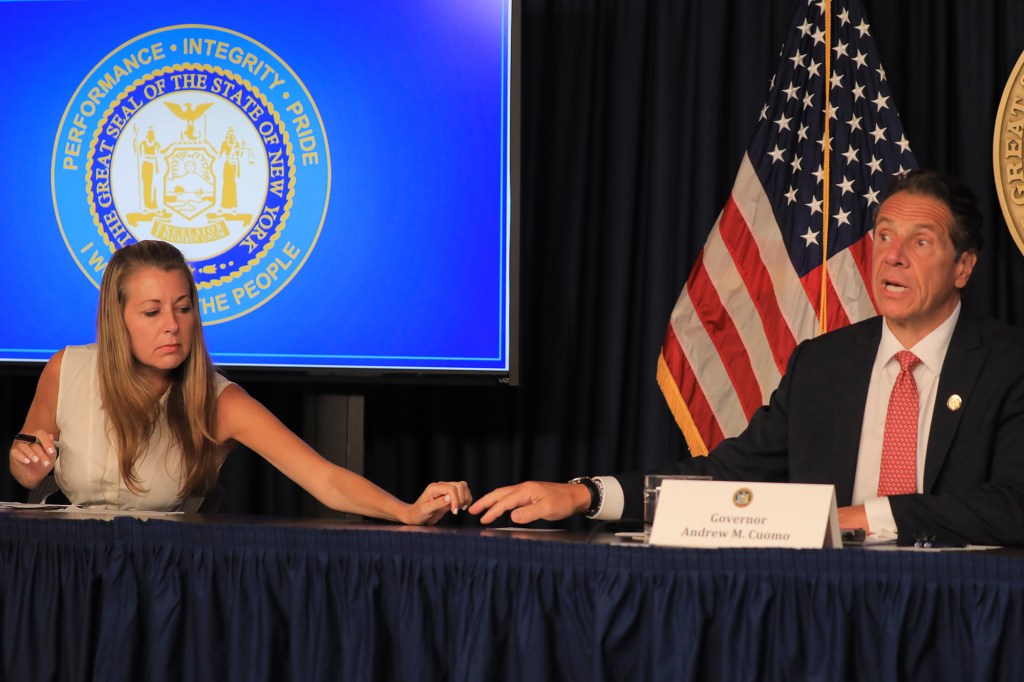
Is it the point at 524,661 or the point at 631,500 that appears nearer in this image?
the point at 524,661

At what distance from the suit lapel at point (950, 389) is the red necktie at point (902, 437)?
0.04 metres

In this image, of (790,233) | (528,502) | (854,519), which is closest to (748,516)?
(854,519)

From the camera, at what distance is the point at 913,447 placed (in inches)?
103

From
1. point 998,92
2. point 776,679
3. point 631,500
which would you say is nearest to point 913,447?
point 631,500

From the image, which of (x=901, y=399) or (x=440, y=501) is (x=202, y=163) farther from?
(x=901, y=399)

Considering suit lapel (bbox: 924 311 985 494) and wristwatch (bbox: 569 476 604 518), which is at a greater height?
suit lapel (bbox: 924 311 985 494)

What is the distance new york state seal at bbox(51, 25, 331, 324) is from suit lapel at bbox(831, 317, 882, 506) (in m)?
1.87

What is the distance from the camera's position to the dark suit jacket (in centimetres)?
228

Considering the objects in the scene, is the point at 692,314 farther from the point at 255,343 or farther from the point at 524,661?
the point at 524,661

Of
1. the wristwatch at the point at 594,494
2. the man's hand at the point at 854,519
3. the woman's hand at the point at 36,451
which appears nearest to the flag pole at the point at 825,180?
the wristwatch at the point at 594,494

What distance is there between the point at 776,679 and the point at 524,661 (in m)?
0.40

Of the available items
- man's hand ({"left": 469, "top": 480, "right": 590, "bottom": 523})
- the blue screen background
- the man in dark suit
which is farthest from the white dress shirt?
the blue screen background

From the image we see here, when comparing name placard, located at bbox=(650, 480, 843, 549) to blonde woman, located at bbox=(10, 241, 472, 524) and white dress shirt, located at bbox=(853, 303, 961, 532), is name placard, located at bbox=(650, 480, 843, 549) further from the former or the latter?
blonde woman, located at bbox=(10, 241, 472, 524)

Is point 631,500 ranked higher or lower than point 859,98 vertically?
lower
